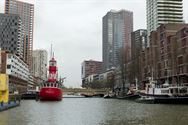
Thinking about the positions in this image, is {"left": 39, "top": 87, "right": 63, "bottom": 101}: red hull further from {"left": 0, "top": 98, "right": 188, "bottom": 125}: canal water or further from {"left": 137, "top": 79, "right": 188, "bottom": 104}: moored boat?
{"left": 0, "top": 98, "right": 188, "bottom": 125}: canal water

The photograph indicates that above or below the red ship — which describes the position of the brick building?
above

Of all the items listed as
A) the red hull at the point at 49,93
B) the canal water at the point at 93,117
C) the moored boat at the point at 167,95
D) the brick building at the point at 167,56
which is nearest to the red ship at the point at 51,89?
the red hull at the point at 49,93

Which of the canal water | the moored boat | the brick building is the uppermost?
the brick building

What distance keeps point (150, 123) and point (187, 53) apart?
8622cm

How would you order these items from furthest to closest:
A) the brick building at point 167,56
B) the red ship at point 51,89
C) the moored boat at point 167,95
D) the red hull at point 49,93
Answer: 1. the brick building at point 167,56
2. the red ship at point 51,89
3. the red hull at point 49,93
4. the moored boat at point 167,95

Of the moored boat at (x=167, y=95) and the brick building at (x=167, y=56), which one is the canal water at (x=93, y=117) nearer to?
the moored boat at (x=167, y=95)

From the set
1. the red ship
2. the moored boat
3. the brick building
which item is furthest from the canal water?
the brick building

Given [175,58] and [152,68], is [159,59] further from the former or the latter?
[175,58]

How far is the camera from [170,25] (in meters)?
144

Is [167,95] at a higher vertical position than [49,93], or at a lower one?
lower

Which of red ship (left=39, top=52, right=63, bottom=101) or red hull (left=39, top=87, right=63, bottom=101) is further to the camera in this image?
red ship (left=39, top=52, right=63, bottom=101)

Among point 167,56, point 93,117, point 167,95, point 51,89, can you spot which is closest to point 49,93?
point 51,89

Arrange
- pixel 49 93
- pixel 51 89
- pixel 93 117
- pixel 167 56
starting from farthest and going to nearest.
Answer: pixel 167 56, pixel 49 93, pixel 51 89, pixel 93 117

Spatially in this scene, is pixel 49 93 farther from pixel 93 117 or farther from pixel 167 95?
pixel 93 117
